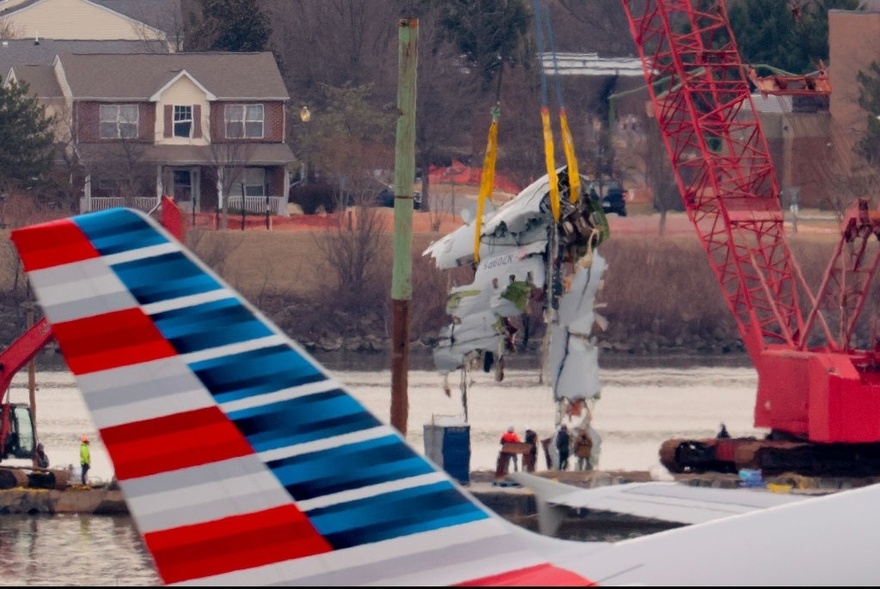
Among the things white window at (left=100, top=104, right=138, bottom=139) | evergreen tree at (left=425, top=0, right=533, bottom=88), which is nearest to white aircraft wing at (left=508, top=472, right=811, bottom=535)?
white window at (left=100, top=104, right=138, bottom=139)

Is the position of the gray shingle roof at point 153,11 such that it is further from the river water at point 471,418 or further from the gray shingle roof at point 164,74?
the river water at point 471,418

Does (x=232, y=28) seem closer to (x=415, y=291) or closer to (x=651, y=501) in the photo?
(x=415, y=291)

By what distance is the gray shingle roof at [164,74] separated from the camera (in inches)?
2721

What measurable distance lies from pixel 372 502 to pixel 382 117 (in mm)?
66791

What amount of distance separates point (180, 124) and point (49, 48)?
15307 mm

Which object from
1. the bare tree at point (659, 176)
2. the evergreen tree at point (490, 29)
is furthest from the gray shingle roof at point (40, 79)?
the bare tree at point (659, 176)

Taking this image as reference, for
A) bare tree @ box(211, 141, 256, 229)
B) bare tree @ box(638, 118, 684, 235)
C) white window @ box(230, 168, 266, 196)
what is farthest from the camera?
bare tree @ box(638, 118, 684, 235)

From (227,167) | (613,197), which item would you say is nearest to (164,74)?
(227,167)

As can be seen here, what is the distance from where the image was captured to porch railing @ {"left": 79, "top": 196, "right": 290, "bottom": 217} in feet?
214

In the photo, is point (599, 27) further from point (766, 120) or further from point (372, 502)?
point (372, 502)

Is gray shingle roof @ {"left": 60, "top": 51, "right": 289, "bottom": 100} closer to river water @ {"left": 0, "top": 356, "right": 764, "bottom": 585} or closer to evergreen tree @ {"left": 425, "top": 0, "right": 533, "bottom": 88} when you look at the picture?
evergreen tree @ {"left": 425, "top": 0, "right": 533, "bottom": 88}

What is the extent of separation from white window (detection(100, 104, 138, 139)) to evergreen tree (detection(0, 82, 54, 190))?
5119 millimetres

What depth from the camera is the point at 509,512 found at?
22.6 m

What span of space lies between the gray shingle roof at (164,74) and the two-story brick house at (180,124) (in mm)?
36
